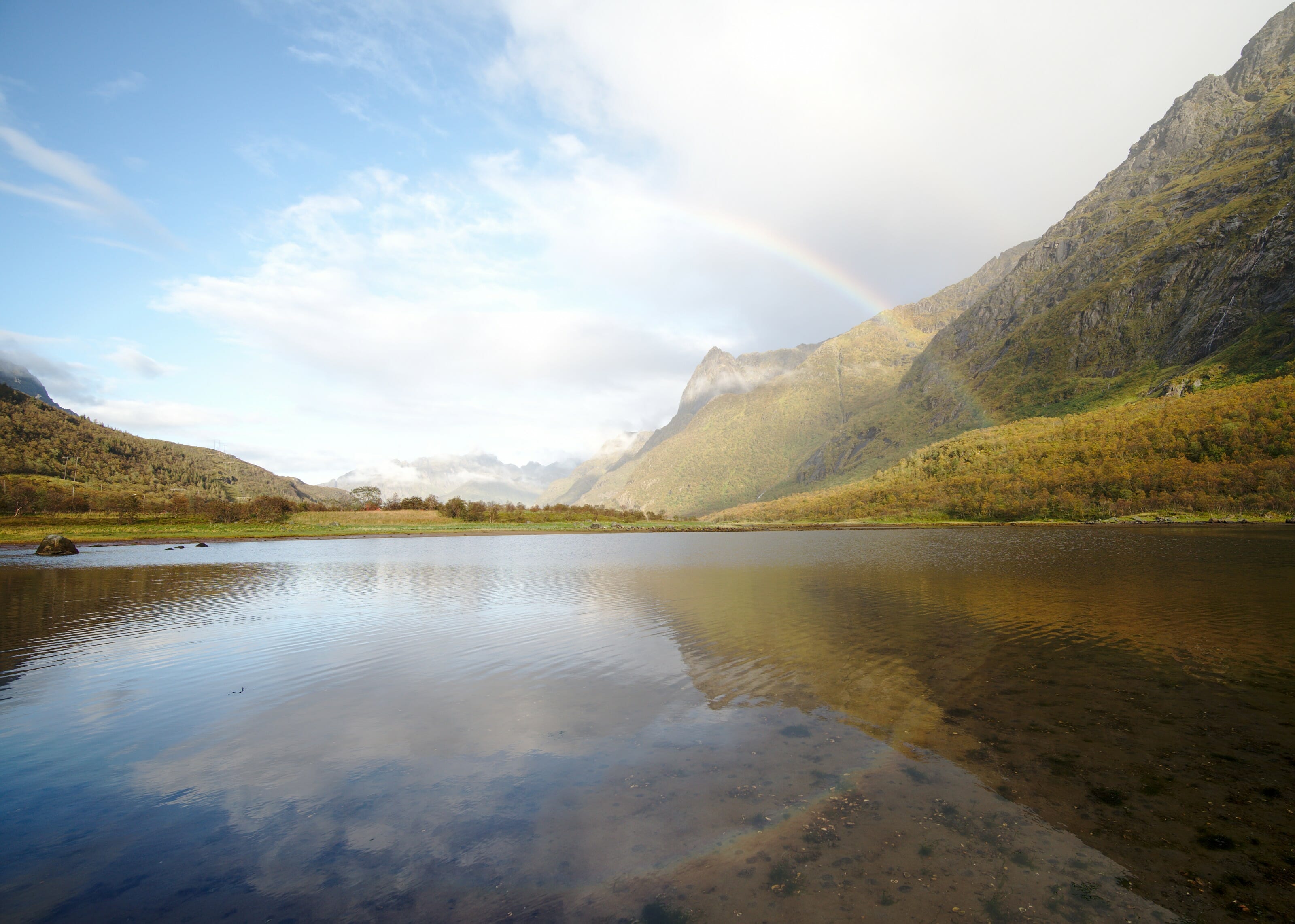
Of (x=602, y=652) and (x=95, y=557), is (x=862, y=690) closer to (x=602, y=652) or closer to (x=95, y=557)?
(x=602, y=652)

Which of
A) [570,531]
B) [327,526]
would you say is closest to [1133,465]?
[570,531]

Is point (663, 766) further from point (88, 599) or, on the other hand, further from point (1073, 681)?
point (88, 599)

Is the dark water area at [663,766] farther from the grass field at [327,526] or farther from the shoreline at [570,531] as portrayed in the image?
the grass field at [327,526]

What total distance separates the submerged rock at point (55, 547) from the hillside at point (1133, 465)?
188 m

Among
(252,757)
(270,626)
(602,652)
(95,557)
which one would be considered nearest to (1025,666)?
(602,652)

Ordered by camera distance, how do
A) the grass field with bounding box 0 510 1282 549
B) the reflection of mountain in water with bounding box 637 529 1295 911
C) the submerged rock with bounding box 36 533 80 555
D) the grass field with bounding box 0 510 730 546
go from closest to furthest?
1. the reflection of mountain in water with bounding box 637 529 1295 911
2. the submerged rock with bounding box 36 533 80 555
3. the grass field with bounding box 0 510 1282 549
4. the grass field with bounding box 0 510 730 546

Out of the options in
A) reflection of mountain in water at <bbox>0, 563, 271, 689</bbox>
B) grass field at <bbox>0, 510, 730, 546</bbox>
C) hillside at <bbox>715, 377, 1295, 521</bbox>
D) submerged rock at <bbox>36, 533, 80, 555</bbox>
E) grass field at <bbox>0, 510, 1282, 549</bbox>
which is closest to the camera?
reflection of mountain in water at <bbox>0, 563, 271, 689</bbox>

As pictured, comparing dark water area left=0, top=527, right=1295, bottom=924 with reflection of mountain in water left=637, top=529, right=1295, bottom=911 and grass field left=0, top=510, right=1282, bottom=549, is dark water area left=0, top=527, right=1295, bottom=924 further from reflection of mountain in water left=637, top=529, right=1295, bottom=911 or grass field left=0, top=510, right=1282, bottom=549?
grass field left=0, top=510, right=1282, bottom=549

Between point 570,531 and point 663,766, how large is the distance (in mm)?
180267

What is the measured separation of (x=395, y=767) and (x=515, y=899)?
5813mm

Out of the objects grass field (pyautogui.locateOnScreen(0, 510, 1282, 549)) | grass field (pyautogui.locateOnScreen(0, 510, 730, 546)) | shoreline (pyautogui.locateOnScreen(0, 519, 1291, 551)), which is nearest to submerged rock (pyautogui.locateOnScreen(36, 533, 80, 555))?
shoreline (pyautogui.locateOnScreen(0, 519, 1291, 551))

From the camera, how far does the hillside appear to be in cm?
10650

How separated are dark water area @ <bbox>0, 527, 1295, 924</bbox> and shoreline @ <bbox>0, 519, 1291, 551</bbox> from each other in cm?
10326

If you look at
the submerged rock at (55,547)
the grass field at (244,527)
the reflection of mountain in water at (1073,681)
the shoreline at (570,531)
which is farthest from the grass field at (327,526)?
the reflection of mountain in water at (1073,681)
